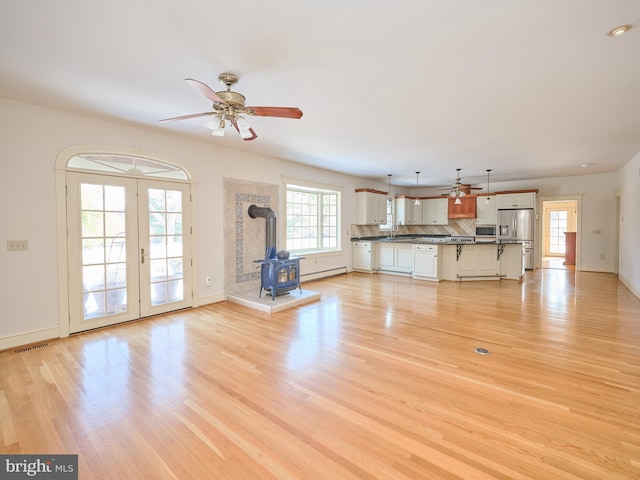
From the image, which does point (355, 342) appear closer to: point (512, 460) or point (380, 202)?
point (512, 460)

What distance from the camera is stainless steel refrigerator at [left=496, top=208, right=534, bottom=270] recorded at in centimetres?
839

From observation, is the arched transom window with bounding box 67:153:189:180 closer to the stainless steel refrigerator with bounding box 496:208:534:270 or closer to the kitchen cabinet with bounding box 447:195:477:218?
the kitchen cabinet with bounding box 447:195:477:218

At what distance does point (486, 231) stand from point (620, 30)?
7944 mm

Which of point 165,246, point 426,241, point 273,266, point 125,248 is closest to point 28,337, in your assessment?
point 125,248

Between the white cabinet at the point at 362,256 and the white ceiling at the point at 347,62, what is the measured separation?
4.04 metres

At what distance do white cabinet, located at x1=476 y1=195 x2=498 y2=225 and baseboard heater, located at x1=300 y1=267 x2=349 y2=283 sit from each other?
469 cm

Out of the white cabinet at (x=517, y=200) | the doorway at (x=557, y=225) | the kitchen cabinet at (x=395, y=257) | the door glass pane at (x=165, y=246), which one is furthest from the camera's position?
the doorway at (x=557, y=225)

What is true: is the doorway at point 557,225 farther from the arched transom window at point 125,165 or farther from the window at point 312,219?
the arched transom window at point 125,165

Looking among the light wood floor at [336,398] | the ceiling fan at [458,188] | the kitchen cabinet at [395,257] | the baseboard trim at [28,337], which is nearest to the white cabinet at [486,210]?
the ceiling fan at [458,188]

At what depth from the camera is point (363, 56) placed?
235 centimetres

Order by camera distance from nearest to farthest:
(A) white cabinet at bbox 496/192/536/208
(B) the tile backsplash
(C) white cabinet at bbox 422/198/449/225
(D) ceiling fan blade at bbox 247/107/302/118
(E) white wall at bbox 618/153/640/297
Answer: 1. (D) ceiling fan blade at bbox 247/107/302/118
2. (E) white wall at bbox 618/153/640/297
3. (A) white cabinet at bbox 496/192/536/208
4. (B) the tile backsplash
5. (C) white cabinet at bbox 422/198/449/225

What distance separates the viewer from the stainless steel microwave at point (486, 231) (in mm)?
9065

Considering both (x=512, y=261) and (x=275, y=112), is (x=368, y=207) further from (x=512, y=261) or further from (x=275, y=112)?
(x=275, y=112)

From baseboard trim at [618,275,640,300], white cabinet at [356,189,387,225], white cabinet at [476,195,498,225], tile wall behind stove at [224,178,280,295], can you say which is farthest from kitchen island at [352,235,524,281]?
tile wall behind stove at [224,178,280,295]
